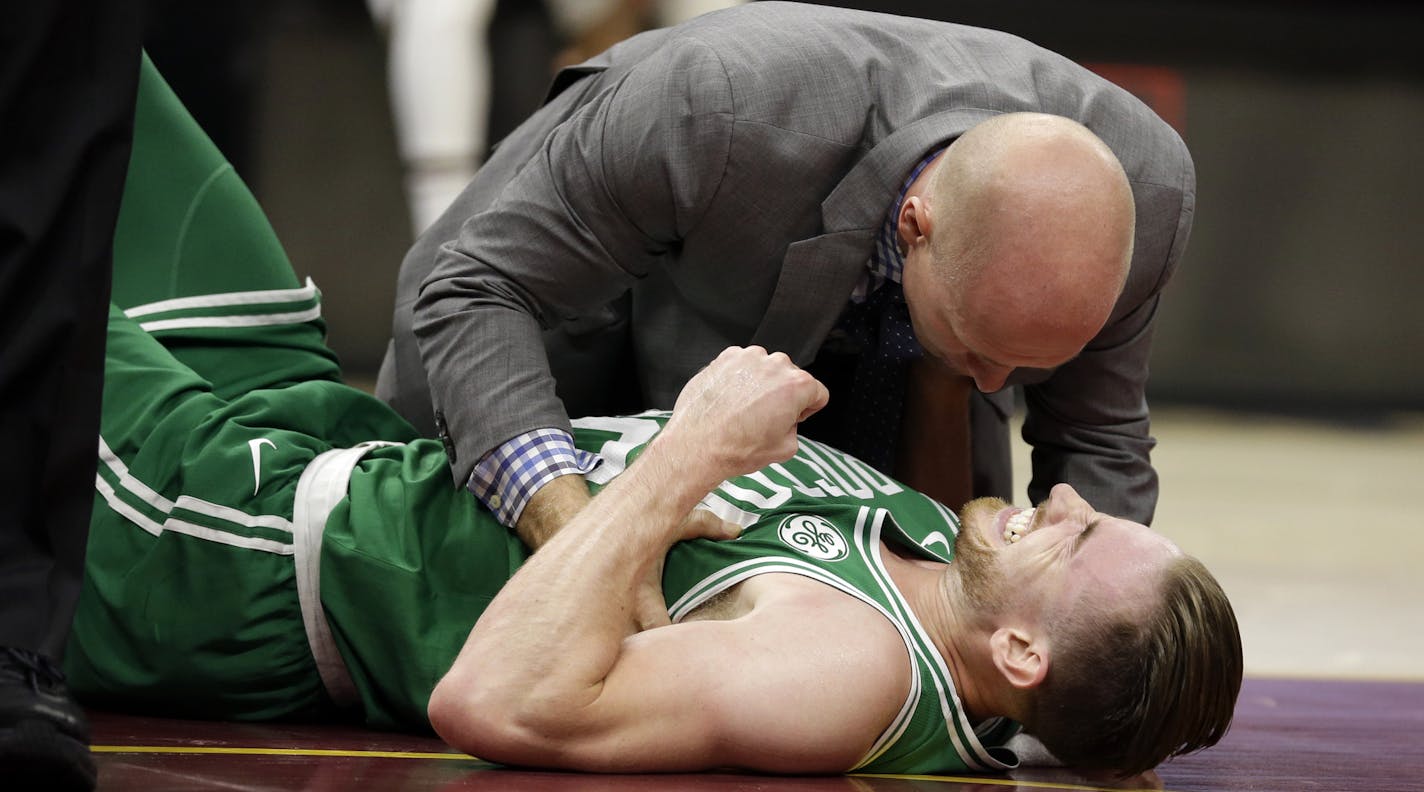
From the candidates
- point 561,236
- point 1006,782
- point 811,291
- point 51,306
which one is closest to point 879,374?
point 811,291

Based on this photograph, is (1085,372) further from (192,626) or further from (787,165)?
(192,626)

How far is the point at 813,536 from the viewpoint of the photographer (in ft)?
5.56

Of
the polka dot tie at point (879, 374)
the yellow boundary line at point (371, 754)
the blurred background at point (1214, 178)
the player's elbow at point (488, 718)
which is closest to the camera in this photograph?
the player's elbow at point (488, 718)

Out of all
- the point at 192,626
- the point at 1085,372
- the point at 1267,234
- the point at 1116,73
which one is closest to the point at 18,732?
the point at 192,626

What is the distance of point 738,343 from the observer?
6.74 feet

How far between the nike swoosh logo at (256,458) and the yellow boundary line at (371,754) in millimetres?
344

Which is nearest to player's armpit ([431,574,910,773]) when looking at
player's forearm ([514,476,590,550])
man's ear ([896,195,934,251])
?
player's forearm ([514,476,590,550])

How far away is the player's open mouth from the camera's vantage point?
5.55 ft

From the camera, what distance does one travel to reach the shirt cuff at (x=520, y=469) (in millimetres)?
1733

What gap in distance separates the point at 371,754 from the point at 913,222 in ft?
2.66

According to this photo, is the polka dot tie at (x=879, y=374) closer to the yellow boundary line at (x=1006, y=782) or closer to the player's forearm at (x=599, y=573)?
the player's forearm at (x=599, y=573)

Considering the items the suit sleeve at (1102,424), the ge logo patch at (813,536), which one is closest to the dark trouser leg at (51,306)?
the ge logo patch at (813,536)

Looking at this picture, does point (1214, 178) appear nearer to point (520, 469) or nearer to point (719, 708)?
point (520, 469)

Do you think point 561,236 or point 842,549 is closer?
point 842,549
